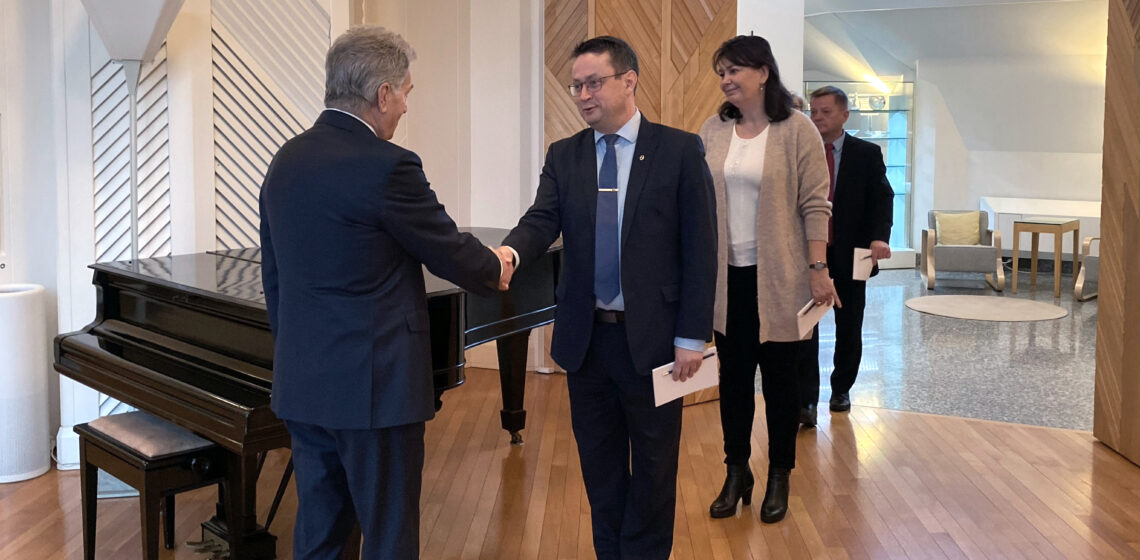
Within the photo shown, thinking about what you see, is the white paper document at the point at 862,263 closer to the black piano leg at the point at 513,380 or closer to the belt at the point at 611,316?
the black piano leg at the point at 513,380

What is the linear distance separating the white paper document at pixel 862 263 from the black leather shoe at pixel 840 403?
104 cm

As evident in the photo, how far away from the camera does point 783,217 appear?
3402 millimetres

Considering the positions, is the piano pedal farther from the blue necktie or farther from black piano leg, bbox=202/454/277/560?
the blue necktie

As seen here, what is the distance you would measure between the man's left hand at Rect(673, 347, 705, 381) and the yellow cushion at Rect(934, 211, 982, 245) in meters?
8.64

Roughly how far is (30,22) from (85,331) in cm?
161

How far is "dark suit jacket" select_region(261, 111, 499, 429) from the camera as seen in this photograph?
2168 mm

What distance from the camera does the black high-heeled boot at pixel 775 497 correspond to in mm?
3672

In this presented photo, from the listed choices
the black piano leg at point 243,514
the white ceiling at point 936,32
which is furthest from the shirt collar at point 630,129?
the white ceiling at point 936,32

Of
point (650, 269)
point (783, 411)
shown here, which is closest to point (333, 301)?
point (650, 269)

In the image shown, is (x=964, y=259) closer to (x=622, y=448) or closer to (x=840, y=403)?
(x=840, y=403)

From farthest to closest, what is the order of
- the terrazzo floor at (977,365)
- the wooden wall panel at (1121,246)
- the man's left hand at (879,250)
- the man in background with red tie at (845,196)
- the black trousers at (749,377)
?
the terrazzo floor at (977,365) → the man in background with red tie at (845,196) → the man's left hand at (879,250) → the wooden wall panel at (1121,246) → the black trousers at (749,377)

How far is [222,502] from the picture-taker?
343 centimetres

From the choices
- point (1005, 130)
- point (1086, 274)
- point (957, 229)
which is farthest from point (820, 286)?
point (1005, 130)

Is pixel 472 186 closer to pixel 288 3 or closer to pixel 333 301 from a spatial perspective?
pixel 288 3
